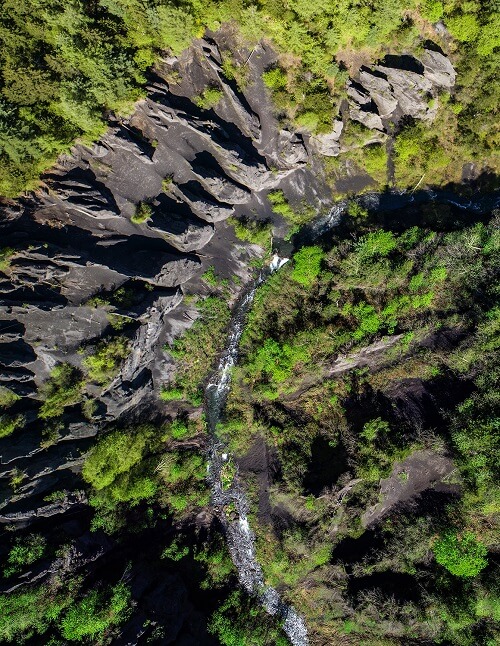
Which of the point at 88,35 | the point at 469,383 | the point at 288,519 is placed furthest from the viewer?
the point at 288,519

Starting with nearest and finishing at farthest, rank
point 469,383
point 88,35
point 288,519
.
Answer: point 88,35
point 469,383
point 288,519

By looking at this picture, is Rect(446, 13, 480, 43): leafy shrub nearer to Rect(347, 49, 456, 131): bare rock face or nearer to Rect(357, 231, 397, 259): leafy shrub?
Rect(347, 49, 456, 131): bare rock face

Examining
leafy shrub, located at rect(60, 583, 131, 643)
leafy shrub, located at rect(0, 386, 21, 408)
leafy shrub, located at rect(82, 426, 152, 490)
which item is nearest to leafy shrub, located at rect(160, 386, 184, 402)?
leafy shrub, located at rect(82, 426, 152, 490)

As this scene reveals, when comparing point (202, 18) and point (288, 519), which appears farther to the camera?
point (288, 519)

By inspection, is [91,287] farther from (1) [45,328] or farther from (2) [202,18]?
(2) [202,18]

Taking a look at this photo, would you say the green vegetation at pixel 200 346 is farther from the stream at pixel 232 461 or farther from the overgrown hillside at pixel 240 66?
the overgrown hillside at pixel 240 66

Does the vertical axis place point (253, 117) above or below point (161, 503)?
above

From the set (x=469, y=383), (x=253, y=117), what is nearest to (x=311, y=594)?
(x=469, y=383)

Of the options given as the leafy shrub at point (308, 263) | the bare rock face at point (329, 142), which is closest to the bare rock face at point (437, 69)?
the bare rock face at point (329, 142)
